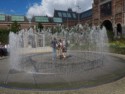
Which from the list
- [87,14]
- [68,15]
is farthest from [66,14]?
[87,14]

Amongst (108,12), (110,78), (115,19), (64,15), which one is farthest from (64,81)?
(64,15)

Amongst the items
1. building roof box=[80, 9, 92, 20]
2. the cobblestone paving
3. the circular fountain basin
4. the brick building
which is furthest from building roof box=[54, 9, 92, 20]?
the cobblestone paving

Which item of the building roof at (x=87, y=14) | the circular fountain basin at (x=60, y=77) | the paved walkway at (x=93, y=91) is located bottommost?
the paved walkway at (x=93, y=91)

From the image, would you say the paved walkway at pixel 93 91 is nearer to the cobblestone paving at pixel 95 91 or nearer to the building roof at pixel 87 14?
the cobblestone paving at pixel 95 91

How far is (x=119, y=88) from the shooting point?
8.72 m

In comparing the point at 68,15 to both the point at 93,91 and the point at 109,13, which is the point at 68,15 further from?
the point at 93,91

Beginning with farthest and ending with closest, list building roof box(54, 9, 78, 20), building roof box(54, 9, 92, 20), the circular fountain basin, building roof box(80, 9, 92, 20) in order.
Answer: building roof box(54, 9, 78, 20) → building roof box(54, 9, 92, 20) → building roof box(80, 9, 92, 20) → the circular fountain basin

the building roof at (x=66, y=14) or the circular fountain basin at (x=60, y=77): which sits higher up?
the building roof at (x=66, y=14)

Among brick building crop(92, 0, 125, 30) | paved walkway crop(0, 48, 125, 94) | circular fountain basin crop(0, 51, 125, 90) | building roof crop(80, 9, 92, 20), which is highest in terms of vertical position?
building roof crop(80, 9, 92, 20)

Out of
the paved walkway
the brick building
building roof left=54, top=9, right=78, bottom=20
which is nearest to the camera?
the paved walkway

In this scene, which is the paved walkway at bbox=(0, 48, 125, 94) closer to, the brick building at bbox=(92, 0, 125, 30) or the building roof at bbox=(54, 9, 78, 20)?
the brick building at bbox=(92, 0, 125, 30)

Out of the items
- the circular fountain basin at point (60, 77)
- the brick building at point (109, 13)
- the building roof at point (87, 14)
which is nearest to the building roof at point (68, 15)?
the building roof at point (87, 14)

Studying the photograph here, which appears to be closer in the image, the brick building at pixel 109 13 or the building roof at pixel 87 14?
the brick building at pixel 109 13

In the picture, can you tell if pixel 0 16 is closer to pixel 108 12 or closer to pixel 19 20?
pixel 19 20
